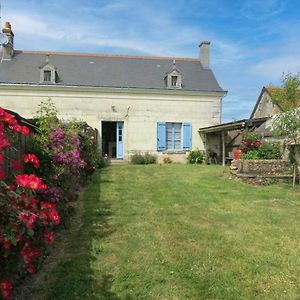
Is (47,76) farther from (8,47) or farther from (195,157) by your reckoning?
(195,157)

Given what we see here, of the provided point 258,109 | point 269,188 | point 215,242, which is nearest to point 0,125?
point 215,242

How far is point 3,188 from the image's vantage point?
2.66 meters

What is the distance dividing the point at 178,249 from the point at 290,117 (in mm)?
7165

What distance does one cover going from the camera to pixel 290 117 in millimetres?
10680

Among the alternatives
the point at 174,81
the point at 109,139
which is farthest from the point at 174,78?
the point at 109,139

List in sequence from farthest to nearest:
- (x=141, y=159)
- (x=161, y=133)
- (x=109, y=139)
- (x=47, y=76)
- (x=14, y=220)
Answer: (x=109, y=139)
(x=161, y=133)
(x=47, y=76)
(x=141, y=159)
(x=14, y=220)

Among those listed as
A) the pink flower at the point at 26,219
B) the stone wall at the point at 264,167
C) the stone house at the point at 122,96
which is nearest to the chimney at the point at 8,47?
the stone house at the point at 122,96

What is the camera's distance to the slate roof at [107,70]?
19.4m

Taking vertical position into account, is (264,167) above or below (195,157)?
below

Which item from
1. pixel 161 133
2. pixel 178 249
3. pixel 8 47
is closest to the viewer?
pixel 178 249

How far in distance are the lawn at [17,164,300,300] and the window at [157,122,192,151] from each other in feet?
35.4

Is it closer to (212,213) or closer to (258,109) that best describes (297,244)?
(212,213)

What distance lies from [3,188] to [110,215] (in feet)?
14.1

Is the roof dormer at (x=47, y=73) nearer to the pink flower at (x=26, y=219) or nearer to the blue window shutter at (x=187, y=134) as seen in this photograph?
the blue window shutter at (x=187, y=134)
